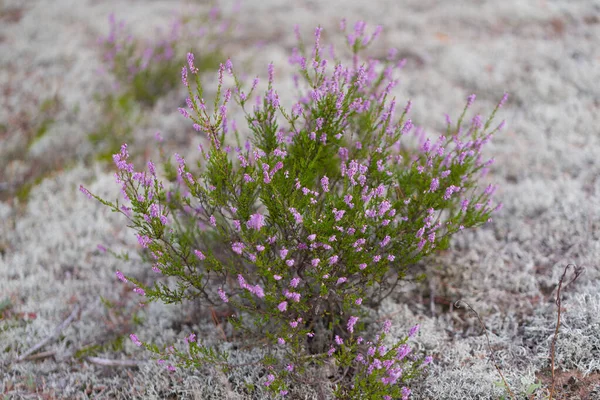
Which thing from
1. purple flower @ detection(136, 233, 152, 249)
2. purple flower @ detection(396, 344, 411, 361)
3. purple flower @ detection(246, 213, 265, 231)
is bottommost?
purple flower @ detection(396, 344, 411, 361)

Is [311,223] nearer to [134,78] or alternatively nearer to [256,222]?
[256,222]

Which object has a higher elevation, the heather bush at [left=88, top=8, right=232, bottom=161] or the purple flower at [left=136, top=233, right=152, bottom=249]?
the heather bush at [left=88, top=8, right=232, bottom=161]

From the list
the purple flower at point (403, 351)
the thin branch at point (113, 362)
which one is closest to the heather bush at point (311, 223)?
the purple flower at point (403, 351)

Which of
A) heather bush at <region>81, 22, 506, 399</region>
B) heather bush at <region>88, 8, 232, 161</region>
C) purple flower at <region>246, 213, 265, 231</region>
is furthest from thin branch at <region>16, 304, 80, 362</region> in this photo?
heather bush at <region>88, 8, 232, 161</region>

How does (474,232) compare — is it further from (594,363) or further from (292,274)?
(292,274)

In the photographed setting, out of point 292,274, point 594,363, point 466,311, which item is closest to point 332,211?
point 292,274

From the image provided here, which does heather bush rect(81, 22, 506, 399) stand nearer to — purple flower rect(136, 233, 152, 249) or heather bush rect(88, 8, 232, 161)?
purple flower rect(136, 233, 152, 249)
